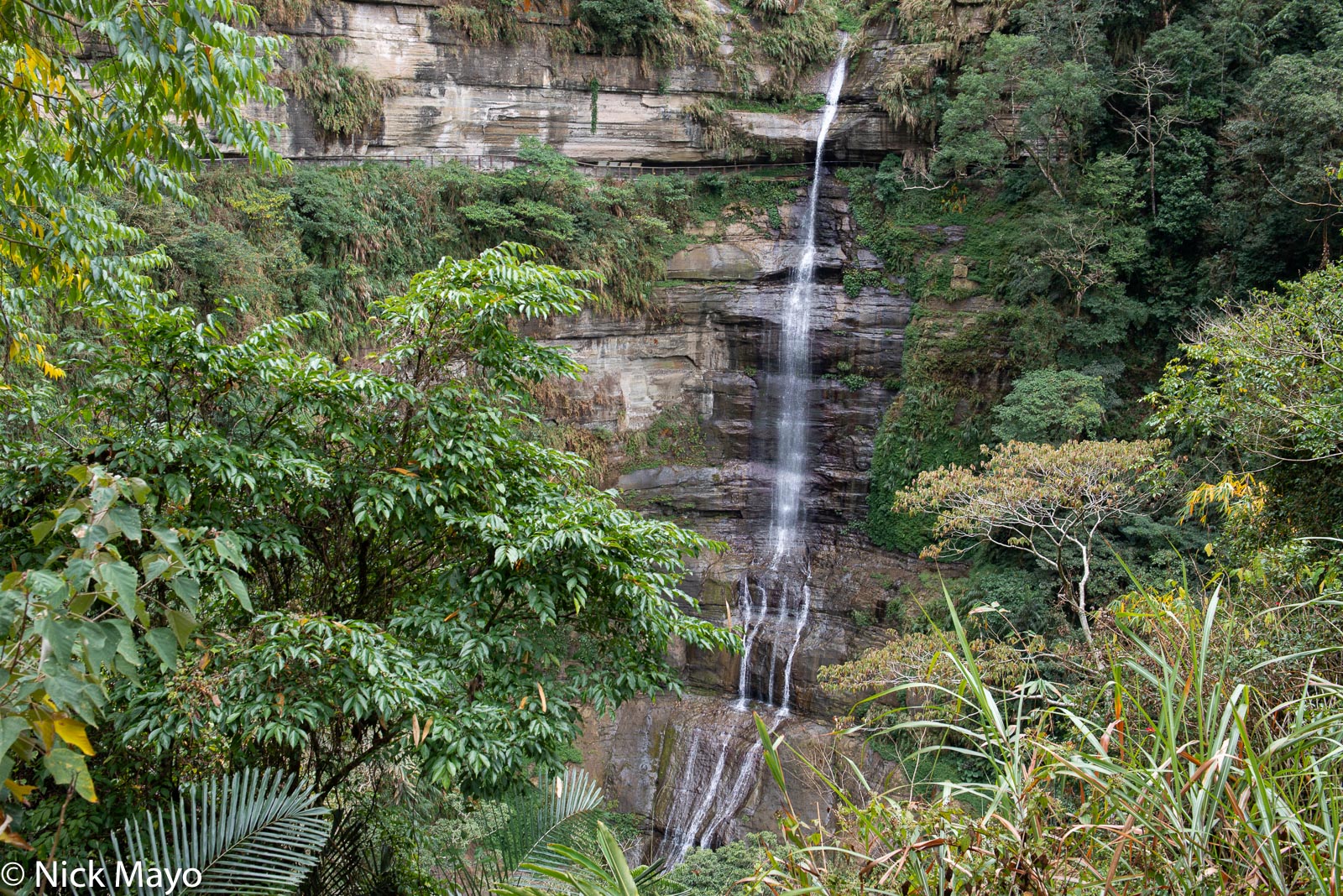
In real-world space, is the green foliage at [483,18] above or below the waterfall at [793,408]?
above

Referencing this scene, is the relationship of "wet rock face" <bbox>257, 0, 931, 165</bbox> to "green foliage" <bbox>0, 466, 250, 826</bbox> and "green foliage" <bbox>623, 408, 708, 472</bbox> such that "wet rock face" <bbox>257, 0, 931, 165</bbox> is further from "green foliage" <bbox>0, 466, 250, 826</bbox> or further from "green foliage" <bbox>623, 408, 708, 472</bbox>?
"green foliage" <bbox>0, 466, 250, 826</bbox>

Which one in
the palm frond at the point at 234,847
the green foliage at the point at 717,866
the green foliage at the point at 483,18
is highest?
the green foliage at the point at 483,18

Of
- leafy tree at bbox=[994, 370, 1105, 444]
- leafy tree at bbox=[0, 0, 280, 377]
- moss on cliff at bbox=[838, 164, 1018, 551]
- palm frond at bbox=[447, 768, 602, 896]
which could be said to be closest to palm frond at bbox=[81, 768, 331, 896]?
palm frond at bbox=[447, 768, 602, 896]

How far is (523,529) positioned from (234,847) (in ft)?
5.16

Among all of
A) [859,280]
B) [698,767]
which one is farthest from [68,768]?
[859,280]

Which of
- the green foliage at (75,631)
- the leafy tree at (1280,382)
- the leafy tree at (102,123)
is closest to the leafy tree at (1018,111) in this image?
the leafy tree at (1280,382)

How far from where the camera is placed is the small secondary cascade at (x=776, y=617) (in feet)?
34.6

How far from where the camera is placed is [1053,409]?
35.4ft

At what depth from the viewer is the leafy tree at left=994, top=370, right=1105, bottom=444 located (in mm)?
10547

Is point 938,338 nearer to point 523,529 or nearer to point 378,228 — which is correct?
point 378,228

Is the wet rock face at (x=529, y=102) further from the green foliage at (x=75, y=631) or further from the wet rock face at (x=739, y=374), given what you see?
Answer: the green foliage at (x=75, y=631)

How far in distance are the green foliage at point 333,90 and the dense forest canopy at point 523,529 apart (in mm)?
1669

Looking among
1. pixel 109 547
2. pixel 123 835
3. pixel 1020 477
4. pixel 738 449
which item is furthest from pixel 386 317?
pixel 738 449

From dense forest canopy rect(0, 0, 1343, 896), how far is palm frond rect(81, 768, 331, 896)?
0.04 metres
